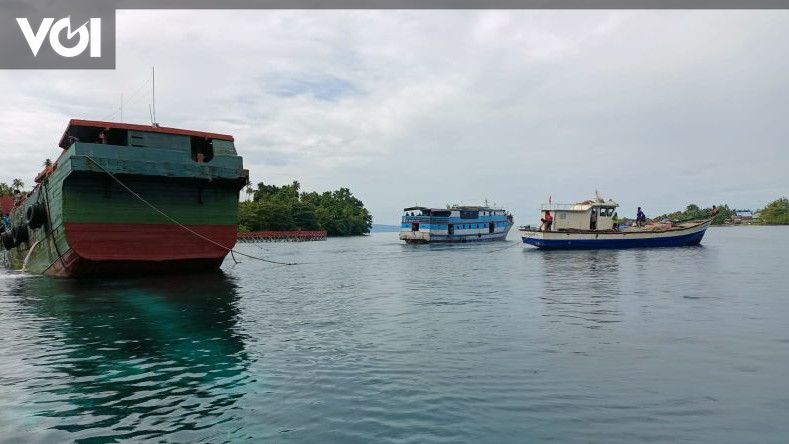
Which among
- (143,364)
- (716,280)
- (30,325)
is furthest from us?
(716,280)

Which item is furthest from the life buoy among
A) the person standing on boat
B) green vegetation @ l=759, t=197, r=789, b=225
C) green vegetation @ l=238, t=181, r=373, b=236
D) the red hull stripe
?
green vegetation @ l=759, t=197, r=789, b=225

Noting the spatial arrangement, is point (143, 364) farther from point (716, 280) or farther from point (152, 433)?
point (716, 280)

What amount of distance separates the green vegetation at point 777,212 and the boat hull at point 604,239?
16439cm

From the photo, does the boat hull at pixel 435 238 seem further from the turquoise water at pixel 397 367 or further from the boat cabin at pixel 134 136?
the turquoise water at pixel 397 367

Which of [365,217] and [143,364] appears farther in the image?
[365,217]

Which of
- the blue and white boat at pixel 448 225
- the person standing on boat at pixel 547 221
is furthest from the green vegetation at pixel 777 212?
the person standing on boat at pixel 547 221

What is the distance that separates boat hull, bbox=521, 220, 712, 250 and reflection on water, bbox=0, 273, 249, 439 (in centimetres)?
3463

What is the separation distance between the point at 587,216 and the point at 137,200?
37368 mm

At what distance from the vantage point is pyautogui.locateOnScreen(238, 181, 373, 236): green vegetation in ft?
354

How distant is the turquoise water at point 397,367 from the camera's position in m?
6.31

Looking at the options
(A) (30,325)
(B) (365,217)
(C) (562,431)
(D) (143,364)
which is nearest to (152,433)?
(D) (143,364)

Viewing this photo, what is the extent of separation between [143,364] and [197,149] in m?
17.2

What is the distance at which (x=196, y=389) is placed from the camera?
787 centimetres

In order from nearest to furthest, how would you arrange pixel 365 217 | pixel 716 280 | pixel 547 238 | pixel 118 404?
pixel 118 404
pixel 716 280
pixel 547 238
pixel 365 217
